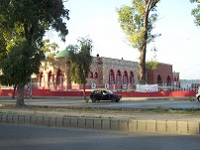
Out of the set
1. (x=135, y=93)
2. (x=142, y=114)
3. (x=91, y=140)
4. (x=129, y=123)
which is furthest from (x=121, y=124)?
(x=135, y=93)

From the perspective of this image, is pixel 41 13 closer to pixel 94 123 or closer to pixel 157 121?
pixel 94 123

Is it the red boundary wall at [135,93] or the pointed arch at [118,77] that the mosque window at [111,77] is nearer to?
the pointed arch at [118,77]

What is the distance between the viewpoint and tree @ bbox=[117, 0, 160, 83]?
109 ft

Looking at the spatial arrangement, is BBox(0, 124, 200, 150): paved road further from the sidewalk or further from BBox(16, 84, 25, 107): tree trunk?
BBox(16, 84, 25, 107): tree trunk

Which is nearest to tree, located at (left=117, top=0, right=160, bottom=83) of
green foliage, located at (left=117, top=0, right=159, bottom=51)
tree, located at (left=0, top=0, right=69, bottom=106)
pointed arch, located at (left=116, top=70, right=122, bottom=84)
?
green foliage, located at (left=117, top=0, right=159, bottom=51)

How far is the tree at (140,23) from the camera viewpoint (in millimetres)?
33125

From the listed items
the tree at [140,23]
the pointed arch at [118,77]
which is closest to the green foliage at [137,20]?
the tree at [140,23]

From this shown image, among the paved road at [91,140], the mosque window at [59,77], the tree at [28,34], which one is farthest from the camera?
the mosque window at [59,77]

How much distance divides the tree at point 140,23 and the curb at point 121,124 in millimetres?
23042

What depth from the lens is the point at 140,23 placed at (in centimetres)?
3419

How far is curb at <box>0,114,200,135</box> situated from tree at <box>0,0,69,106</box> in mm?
6955

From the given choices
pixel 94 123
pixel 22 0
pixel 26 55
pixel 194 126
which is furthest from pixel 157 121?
pixel 26 55

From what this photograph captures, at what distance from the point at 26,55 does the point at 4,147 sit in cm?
1199

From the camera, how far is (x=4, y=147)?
283 inches
